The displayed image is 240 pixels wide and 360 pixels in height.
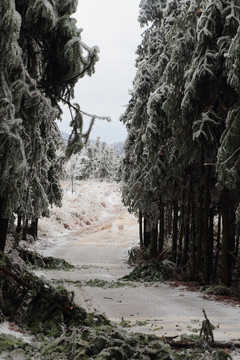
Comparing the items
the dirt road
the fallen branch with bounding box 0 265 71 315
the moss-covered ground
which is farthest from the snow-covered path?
the fallen branch with bounding box 0 265 71 315

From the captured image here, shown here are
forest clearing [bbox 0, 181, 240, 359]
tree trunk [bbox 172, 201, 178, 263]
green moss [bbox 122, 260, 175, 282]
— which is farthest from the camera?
tree trunk [bbox 172, 201, 178, 263]

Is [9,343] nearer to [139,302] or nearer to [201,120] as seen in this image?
[139,302]

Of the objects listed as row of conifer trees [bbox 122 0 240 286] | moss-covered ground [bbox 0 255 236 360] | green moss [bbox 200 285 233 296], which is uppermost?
row of conifer trees [bbox 122 0 240 286]

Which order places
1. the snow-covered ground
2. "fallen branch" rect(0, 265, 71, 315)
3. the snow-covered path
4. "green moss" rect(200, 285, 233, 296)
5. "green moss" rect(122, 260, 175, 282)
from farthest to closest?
the snow-covered ground < "green moss" rect(122, 260, 175, 282) < "green moss" rect(200, 285, 233, 296) < the snow-covered path < "fallen branch" rect(0, 265, 71, 315)

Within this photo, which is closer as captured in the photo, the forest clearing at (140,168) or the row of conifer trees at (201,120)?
the forest clearing at (140,168)

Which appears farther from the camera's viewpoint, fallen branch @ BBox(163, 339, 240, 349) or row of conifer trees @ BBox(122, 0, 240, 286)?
row of conifer trees @ BBox(122, 0, 240, 286)

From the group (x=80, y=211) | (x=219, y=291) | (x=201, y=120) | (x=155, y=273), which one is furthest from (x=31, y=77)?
(x=80, y=211)

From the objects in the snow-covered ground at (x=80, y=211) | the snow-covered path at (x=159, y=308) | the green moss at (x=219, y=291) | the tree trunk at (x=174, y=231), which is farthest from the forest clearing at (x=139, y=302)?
the snow-covered ground at (x=80, y=211)

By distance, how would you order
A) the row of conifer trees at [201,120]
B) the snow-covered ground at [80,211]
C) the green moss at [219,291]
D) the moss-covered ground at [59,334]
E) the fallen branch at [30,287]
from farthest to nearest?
the snow-covered ground at [80,211] < the green moss at [219,291] < the row of conifer trees at [201,120] < the fallen branch at [30,287] < the moss-covered ground at [59,334]

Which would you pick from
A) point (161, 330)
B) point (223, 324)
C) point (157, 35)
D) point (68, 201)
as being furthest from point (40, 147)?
point (68, 201)

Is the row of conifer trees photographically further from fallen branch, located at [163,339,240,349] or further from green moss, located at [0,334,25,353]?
green moss, located at [0,334,25,353]

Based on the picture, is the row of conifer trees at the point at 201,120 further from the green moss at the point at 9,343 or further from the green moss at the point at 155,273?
the green moss at the point at 9,343

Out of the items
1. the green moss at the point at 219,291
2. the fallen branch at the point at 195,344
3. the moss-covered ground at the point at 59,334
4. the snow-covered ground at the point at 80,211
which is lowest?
the snow-covered ground at the point at 80,211

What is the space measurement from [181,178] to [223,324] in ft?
21.4
